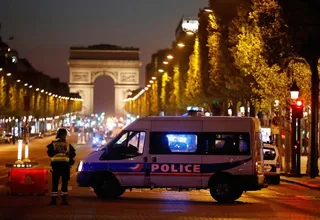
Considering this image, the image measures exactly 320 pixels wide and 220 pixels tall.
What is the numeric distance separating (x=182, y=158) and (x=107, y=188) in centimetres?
221

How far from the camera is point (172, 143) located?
25062 millimetres

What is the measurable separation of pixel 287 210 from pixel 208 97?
156ft

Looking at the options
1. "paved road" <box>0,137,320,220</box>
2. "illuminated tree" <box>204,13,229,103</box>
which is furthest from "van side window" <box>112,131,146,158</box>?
"illuminated tree" <box>204,13,229,103</box>

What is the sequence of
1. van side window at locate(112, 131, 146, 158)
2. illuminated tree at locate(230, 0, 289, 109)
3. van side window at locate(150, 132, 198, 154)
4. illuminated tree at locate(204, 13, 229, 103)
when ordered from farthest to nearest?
illuminated tree at locate(204, 13, 229, 103), illuminated tree at locate(230, 0, 289, 109), van side window at locate(112, 131, 146, 158), van side window at locate(150, 132, 198, 154)

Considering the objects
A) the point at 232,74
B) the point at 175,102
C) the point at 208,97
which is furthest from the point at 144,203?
the point at 175,102

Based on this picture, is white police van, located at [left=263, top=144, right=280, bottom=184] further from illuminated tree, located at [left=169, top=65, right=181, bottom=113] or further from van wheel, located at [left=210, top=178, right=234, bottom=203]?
illuminated tree, located at [left=169, top=65, right=181, bottom=113]

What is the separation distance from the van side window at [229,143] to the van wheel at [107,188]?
272 cm

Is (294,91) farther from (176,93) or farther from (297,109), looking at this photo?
(176,93)

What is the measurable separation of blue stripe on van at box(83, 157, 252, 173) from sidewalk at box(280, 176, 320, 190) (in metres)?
9.56

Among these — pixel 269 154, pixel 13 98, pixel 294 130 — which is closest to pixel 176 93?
pixel 13 98

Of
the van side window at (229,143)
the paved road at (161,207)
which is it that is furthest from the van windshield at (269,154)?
the van side window at (229,143)

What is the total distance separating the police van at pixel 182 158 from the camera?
80.8 ft

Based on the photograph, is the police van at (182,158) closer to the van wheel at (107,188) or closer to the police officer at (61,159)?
the van wheel at (107,188)

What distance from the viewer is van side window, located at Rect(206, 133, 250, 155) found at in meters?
24.7
